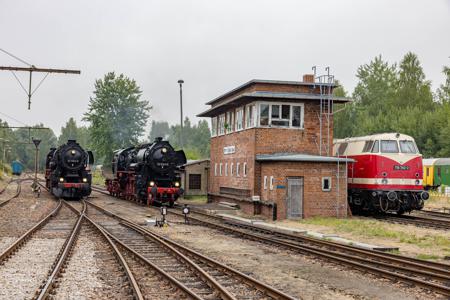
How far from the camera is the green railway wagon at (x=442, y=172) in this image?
42719 mm

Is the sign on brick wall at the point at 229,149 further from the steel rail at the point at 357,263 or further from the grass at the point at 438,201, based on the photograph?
the grass at the point at 438,201

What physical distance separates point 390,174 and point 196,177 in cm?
1720

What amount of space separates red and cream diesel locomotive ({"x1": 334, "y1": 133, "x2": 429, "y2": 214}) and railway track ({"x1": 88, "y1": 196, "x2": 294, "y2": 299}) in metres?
11.7

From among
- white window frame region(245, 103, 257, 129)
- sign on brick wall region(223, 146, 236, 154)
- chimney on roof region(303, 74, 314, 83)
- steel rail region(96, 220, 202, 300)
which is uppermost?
chimney on roof region(303, 74, 314, 83)

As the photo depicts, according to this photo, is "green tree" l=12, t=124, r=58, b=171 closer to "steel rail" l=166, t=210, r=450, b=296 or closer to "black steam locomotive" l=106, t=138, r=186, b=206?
"black steam locomotive" l=106, t=138, r=186, b=206

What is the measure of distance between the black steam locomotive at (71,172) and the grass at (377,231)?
16.8 metres

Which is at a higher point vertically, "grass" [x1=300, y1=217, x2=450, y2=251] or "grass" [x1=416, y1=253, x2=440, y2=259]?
"grass" [x1=300, y1=217, x2=450, y2=251]

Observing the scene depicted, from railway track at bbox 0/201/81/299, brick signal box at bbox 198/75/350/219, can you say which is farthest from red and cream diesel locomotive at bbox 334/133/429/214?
railway track at bbox 0/201/81/299

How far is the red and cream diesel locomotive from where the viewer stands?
24.4 metres

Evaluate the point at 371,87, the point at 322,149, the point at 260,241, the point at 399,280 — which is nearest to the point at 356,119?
the point at 371,87

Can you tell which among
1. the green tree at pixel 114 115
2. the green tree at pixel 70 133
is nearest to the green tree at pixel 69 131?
the green tree at pixel 70 133

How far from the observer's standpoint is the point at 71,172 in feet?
112

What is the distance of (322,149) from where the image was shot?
88.6 feet

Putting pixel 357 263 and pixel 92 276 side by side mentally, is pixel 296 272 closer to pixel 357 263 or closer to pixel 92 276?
pixel 357 263
